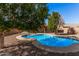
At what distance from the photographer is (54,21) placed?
3064mm

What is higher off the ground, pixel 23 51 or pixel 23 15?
pixel 23 15

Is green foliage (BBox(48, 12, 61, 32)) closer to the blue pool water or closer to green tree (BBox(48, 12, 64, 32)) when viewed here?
green tree (BBox(48, 12, 64, 32))

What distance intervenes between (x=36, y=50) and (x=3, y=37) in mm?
582

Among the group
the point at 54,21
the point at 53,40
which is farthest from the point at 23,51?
the point at 54,21

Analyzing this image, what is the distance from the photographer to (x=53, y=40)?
10.0 feet

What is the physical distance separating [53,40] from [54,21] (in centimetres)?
31

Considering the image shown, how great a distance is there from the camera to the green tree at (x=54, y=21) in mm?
3033

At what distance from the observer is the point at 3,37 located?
10.1 feet

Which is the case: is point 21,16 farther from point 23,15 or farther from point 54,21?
point 54,21

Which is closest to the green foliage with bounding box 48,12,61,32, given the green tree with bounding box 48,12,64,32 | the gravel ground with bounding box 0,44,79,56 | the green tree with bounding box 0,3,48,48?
the green tree with bounding box 48,12,64,32

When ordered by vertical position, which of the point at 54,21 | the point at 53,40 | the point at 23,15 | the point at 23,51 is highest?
the point at 23,15

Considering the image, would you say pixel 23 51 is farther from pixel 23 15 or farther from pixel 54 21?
pixel 54 21

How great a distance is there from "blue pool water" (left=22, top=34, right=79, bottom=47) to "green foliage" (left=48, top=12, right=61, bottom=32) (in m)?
0.15

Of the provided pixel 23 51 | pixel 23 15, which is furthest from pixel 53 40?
pixel 23 15
